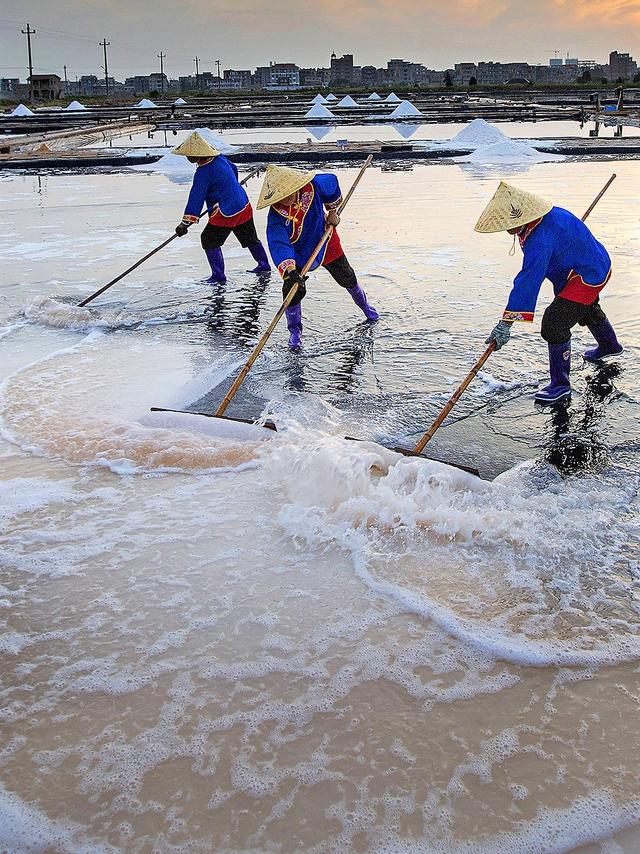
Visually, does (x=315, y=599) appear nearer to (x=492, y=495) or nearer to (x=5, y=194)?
(x=492, y=495)

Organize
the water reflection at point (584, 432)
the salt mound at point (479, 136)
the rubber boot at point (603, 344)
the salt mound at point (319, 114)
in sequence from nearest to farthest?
1. the water reflection at point (584, 432)
2. the rubber boot at point (603, 344)
3. the salt mound at point (479, 136)
4. the salt mound at point (319, 114)

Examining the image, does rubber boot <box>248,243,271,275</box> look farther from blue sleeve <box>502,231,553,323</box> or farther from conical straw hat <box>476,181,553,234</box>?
blue sleeve <box>502,231,553,323</box>

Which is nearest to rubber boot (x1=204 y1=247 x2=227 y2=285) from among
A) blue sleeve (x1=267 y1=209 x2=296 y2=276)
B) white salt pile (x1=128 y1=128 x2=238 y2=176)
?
blue sleeve (x1=267 y1=209 x2=296 y2=276)

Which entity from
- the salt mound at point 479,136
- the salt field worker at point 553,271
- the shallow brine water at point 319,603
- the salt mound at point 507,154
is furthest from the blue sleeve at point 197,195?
the salt mound at point 479,136

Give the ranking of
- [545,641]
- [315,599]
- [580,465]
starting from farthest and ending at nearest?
1. [580,465]
2. [315,599]
3. [545,641]

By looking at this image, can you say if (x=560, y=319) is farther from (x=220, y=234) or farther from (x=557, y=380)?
(x=220, y=234)

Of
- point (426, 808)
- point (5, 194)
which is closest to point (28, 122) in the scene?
point (5, 194)

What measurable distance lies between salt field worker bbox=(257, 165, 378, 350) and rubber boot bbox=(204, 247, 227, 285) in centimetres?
188

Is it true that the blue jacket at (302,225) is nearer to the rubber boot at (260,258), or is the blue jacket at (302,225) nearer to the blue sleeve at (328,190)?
the blue sleeve at (328,190)

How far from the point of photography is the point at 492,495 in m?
3.17

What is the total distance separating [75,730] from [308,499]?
1453mm

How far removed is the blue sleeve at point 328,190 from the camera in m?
5.18

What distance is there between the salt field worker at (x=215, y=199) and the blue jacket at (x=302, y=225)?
5.82 feet

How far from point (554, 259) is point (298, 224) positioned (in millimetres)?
1842
